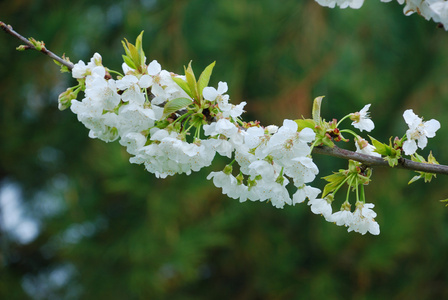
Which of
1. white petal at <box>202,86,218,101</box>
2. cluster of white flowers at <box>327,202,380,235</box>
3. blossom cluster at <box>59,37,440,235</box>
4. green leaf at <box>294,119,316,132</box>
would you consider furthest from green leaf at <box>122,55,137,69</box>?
cluster of white flowers at <box>327,202,380,235</box>

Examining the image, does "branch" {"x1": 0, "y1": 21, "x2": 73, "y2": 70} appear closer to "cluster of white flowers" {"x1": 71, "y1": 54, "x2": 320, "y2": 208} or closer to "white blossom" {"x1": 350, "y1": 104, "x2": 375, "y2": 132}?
"cluster of white flowers" {"x1": 71, "y1": 54, "x2": 320, "y2": 208}

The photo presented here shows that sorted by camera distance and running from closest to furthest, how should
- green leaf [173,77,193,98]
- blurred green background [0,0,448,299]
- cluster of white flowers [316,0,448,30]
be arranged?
cluster of white flowers [316,0,448,30]
green leaf [173,77,193,98]
blurred green background [0,0,448,299]

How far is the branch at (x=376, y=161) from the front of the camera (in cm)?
62


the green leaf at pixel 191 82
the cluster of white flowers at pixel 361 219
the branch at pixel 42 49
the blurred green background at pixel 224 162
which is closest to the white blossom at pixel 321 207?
the cluster of white flowers at pixel 361 219

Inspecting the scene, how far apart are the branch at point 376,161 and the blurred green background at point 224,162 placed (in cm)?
157

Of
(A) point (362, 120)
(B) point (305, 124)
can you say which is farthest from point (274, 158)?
(A) point (362, 120)

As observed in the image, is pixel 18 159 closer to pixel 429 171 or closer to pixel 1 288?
pixel 1 288

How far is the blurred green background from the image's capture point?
2252 mm

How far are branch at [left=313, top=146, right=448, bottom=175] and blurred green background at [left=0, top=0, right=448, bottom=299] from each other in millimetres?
1566

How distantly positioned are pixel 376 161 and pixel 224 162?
63.8 inches

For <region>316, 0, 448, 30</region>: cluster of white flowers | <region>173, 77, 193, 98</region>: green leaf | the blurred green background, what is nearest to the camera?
<region>316, 0, 448, 30</region>: cluster of white flowers

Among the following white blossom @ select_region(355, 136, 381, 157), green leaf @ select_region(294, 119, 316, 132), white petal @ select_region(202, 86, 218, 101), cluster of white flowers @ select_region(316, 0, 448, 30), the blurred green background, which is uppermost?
cluster of white flowers @ select_region(316, 0, 448, 30)

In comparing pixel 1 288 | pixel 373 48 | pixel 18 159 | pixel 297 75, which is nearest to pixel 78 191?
pixel 18 159

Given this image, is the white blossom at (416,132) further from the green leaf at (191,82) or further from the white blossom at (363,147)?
the green leaf at (191,82)
